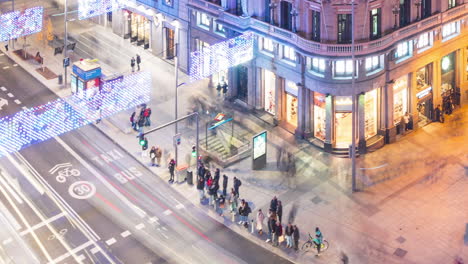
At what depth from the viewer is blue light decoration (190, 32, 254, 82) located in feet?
213

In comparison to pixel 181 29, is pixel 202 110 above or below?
below

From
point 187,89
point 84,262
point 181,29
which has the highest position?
point 181,29

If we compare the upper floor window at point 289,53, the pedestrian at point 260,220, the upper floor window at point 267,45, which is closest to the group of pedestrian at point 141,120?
the upper floor window at point 267,45

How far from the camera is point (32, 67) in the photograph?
264ft

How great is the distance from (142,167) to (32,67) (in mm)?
24832

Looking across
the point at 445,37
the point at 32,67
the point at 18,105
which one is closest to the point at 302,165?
the point at 445,37

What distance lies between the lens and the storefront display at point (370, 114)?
6319 centimetres

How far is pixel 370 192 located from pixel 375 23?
13.3 meters

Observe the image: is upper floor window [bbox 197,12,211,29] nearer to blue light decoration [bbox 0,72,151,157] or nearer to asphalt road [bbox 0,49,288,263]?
blue light decoration [bbox 0,72,151,157]

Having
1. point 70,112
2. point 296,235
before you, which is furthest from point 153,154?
point 296,235

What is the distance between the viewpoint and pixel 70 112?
63.8 m

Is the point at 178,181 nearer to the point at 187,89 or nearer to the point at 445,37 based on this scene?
the point at 187,89

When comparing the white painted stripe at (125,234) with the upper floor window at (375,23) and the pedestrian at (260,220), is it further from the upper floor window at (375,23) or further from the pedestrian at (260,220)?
the upper floor window at (375,23)

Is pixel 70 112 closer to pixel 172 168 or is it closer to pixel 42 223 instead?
pixel 172 168
